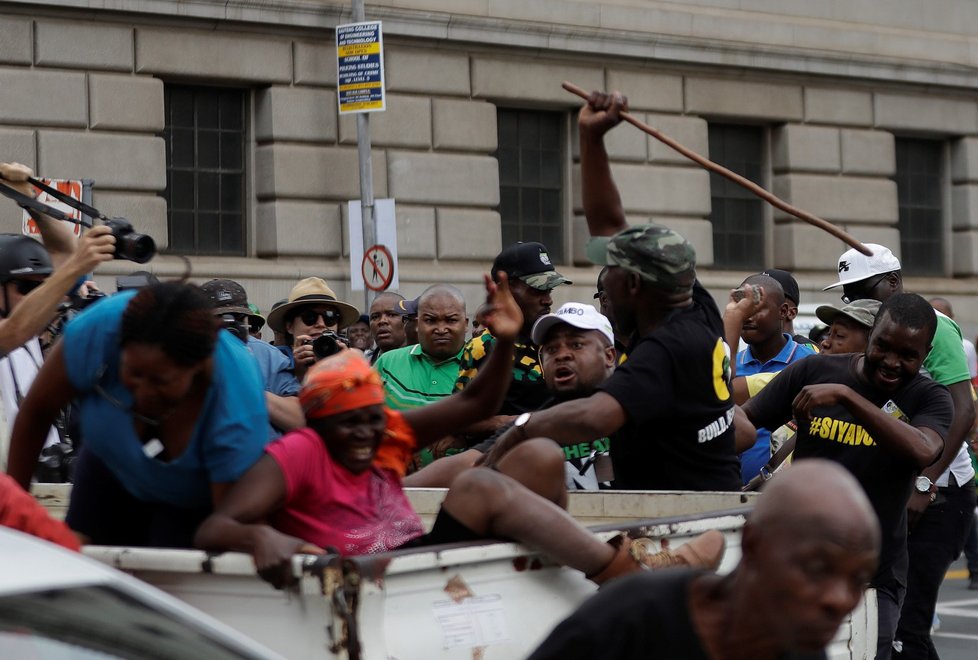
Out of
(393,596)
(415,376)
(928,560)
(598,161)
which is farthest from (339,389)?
(415,376)

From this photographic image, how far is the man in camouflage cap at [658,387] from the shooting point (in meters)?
5.26

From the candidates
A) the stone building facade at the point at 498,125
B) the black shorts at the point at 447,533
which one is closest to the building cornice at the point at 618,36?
the stone building facade at the point at 498,125

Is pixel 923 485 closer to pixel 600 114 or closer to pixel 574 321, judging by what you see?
pixel 574 321

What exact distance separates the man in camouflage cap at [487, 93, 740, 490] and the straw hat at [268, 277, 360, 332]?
4.48 m

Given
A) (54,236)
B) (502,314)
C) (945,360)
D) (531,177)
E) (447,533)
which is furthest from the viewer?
(531,177)

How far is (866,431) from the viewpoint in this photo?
6422 mm

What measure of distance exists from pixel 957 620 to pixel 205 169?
976 centimetres

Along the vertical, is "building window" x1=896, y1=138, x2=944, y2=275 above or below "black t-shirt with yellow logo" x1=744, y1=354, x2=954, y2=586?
above

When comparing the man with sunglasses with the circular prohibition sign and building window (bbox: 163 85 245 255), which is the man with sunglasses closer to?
the circular prohibition sign

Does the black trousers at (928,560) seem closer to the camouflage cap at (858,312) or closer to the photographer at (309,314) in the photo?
the camouflage cap at (858,312)

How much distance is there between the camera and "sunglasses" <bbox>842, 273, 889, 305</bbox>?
8.51 m

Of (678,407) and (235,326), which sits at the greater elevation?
(235,326)

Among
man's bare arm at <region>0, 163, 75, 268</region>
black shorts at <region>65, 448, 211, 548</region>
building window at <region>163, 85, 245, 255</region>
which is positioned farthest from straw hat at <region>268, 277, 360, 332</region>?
building window at <region>163, 85, 245, 255</region>

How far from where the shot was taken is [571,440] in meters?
5.28
